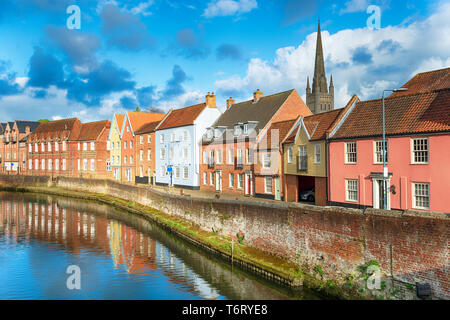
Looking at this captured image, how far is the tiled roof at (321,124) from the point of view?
29953 millimetres

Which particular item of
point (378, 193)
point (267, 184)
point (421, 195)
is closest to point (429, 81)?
point (378, 193)

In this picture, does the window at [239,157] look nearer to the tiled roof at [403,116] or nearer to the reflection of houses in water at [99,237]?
the reflection of houses in water at [99,237]

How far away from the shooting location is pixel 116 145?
70.2 m

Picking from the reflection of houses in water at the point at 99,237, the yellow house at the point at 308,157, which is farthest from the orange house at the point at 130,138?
the yellow house at the point at 308,157

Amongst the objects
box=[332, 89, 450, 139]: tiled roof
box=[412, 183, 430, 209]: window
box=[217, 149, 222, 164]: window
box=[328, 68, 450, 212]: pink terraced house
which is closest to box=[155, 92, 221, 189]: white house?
box=[217, 149, 222, 164]: window

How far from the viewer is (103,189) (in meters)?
60.7

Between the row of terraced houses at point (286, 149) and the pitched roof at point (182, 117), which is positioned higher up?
the pitched roof at point (182, 117)

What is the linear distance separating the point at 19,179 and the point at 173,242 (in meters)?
58.2

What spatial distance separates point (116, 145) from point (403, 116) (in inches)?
2184

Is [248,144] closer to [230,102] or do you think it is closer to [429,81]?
[230,102]

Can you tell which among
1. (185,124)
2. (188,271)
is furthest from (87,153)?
(188,271)

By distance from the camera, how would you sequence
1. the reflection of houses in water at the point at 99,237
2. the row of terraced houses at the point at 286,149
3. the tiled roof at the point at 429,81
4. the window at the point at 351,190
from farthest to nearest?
the tiled roof at the point at 429,81 → the window at the point at 351,190 → the reflection of houses in water at the point at 99,237 → the row of terraced houses at the point at 286,149

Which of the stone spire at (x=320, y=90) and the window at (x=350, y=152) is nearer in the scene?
the window at (x=350, y=152)

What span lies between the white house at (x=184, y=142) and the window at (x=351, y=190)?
2564cm
